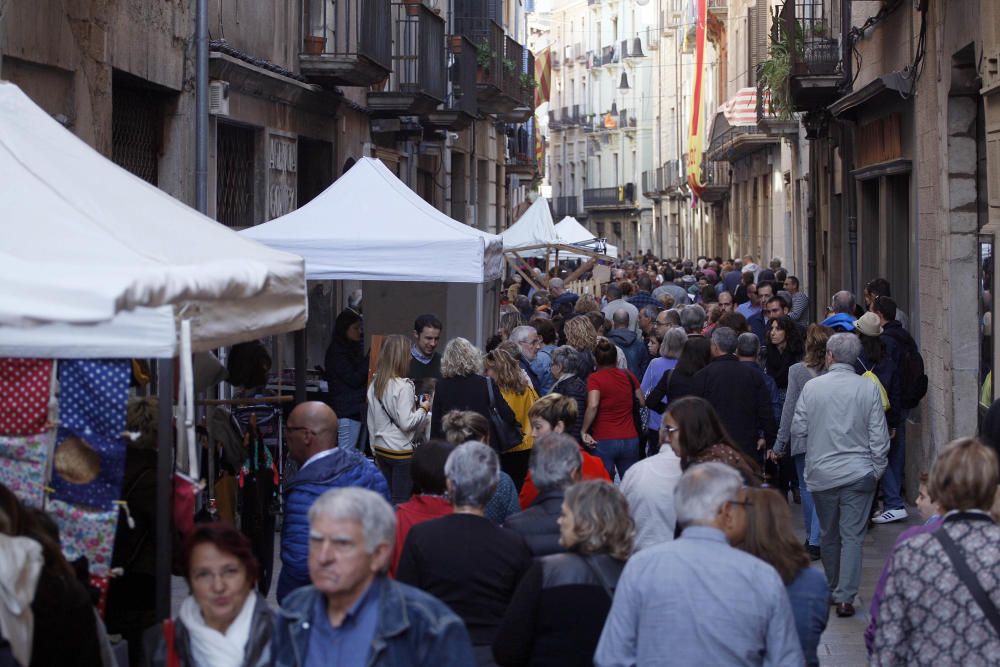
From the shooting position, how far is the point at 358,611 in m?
4.14

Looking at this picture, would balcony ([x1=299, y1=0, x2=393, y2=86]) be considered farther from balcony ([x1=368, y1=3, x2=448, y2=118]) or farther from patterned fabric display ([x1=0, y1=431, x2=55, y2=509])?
patterned fabric display ([x1=0, y1=431, x2=55, y2=509])

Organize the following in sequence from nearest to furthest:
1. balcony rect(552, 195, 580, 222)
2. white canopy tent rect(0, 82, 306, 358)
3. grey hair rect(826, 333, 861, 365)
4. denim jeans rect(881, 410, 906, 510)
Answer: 1. white canopy tent rect(0, 82, 306, 358)
2. grey hair rect(826, 333, 861, 365)
3. denim jeans rect(881, 410, 906, 510)
4. balcony rect(552, 195, 580, 222)

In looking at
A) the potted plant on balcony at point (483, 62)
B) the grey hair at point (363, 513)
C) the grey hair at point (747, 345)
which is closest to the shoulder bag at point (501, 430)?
the grey hair at point (747, 345)

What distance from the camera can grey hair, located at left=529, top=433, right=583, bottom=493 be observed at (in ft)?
19.0

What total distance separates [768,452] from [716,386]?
82cm

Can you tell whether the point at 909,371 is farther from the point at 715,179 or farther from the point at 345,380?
the point at 715,179

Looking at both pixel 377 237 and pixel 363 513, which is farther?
pixel 377 237

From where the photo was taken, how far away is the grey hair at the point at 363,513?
4.15 meters

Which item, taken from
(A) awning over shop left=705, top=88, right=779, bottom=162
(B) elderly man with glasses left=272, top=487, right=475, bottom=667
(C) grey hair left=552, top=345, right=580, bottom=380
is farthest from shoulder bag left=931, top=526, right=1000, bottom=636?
(A) awning over shop left=705, top=88, right=779, bottom=162

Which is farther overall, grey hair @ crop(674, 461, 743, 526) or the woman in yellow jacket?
the woman in yellow jacket

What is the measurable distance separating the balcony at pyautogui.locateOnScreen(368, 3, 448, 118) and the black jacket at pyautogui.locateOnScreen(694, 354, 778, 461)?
437 inches

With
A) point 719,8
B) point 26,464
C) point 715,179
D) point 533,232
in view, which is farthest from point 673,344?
point 715,179

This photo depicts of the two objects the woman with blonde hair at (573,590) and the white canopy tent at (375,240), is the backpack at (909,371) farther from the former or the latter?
the woman with blonde hair at (573,590)

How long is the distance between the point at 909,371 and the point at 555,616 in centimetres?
711
